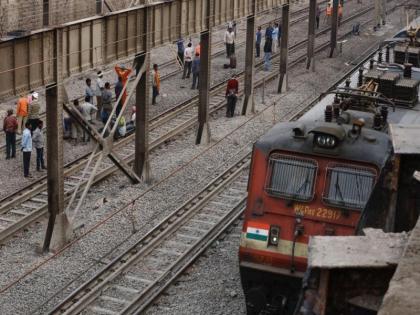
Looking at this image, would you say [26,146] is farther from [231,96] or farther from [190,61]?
[190,61]

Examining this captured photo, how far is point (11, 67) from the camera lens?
14023mm

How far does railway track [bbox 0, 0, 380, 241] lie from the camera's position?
16859 mm

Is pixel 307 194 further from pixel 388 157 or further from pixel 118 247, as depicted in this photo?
pixel 118 247

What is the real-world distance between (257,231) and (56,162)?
17.7 ft

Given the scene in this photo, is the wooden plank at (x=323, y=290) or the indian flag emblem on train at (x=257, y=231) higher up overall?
the wooden plank at (x=323, y=290)

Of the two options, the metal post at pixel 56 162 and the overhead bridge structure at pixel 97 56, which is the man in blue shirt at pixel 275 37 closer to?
the overhead bridge structure at pixel 97 56

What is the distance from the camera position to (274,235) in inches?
448

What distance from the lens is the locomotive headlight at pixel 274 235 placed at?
11352 mm

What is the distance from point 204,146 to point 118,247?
7.33 meters

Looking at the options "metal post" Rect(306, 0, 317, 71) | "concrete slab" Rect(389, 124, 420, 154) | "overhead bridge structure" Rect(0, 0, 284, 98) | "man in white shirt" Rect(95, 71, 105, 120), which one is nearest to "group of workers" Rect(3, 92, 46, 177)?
"man in white shirt" Rect(95, 71, 105, 120)

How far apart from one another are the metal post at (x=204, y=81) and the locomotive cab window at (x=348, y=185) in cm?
1110

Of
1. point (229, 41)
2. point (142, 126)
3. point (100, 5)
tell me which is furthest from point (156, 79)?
point (100, 5)

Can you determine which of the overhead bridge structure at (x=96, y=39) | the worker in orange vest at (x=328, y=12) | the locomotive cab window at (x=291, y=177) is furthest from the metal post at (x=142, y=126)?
the worker in orange vest at (x=328, y=12)

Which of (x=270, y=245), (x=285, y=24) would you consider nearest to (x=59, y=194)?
(x=270, y=245)
